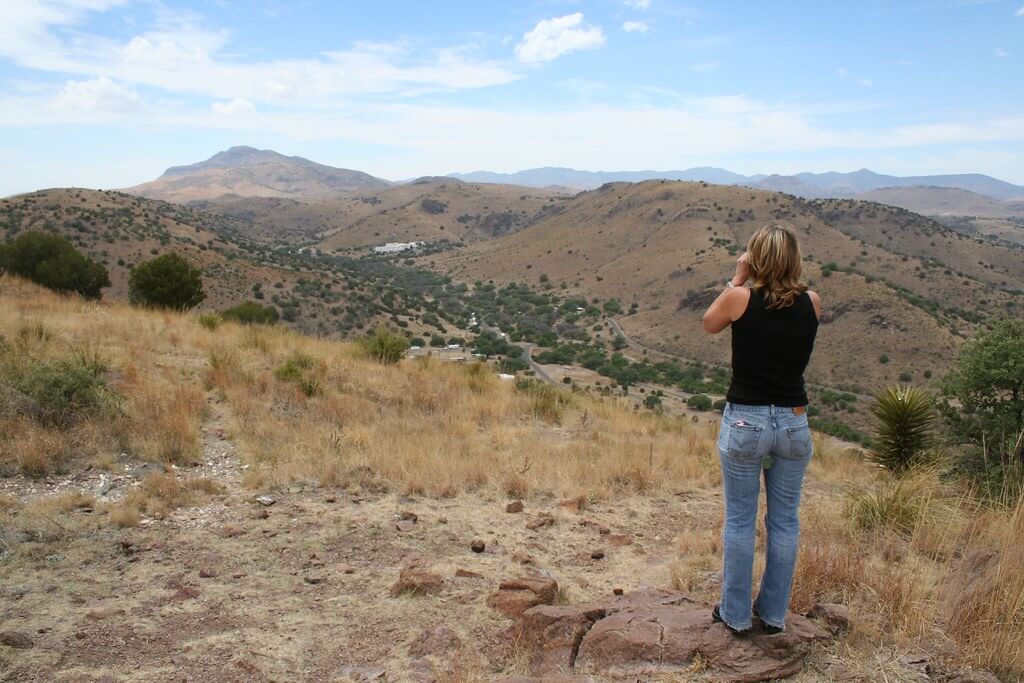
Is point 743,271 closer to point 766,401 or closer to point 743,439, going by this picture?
point 766,401

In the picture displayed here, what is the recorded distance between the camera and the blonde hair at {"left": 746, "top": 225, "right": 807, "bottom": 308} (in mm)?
3125

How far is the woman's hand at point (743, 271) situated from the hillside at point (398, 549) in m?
1.89

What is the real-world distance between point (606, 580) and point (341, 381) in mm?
6613

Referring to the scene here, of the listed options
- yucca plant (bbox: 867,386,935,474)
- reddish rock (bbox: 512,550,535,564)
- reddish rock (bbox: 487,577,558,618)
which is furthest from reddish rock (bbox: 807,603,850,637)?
yucca plant (bbox: 867,386,935,474)

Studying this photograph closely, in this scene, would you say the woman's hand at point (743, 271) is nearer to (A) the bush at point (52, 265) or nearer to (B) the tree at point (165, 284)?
(B) the tree at point (165, 284)

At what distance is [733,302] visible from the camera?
317cm

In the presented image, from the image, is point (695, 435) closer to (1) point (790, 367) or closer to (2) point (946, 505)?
(2) point (946, 505)

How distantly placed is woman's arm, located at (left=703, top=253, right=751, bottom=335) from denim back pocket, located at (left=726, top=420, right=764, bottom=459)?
1.65 ft

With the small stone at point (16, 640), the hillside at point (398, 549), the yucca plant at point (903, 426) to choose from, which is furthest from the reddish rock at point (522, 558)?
the yucca plant at point (903, 426)

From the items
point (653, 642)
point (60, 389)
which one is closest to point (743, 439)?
point (653, 642)

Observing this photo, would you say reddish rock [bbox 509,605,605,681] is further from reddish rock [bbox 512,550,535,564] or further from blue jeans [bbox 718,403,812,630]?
reddish rock [bbox 512,550,535,564]

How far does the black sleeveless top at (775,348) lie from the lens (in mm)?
3139

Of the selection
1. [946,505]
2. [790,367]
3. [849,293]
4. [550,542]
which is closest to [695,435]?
[946,505]

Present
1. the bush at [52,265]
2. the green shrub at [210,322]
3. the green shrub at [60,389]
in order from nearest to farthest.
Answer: the green shrub at [60,389] → the green shrub at [210,322] → the bush at [52,265]
